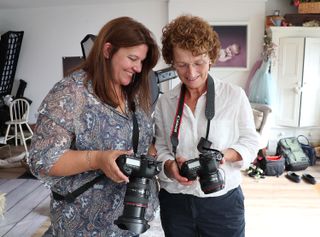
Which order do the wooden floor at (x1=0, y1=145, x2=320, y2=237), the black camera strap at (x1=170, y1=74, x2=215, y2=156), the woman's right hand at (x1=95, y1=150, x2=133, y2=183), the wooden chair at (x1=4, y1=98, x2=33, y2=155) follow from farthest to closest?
the wooden chair at (x1=4, y1=98, x2=33, y2=155) → the wooden floor at (x1=0, y1=145, x2=320, y2=237) → the black camera strap at (x1=170, y1=74, x2=215, y2=156) → the woman's right hand at (x1=95, y1=150, x2=133, y2=183)

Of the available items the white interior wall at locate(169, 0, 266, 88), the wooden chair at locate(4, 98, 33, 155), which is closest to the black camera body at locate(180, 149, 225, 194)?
the white interior wall at locate(169, 0, 266, 88)

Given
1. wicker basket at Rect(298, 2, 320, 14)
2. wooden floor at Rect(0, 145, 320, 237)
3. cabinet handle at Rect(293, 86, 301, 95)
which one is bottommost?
wooden floor at Rect(0, 145, 320, 237)

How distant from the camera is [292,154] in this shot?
12.1 ft

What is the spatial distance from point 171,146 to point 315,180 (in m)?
2.77

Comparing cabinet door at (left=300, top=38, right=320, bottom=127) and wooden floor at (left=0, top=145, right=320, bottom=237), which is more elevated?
cabinet door at (left=300, top=38, right=320, bottom=127)

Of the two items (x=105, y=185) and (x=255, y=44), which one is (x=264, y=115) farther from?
(x=105, y=185)

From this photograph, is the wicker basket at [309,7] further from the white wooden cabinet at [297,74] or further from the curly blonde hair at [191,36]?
the curly blonde hair at [191,36]

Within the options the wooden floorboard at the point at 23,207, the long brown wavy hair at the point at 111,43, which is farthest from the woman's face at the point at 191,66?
the wooden floorboard at the point at 23,207

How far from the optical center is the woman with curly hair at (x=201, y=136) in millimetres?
1003

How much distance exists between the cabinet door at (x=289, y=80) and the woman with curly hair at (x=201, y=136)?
3.14 m

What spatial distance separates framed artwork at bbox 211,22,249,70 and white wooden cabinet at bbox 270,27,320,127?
46 centimetres

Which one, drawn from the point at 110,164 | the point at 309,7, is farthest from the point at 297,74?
the point at 110,164

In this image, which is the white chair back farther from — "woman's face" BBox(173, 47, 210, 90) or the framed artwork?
"woman's face" BBox(173, 47, 210, 90)

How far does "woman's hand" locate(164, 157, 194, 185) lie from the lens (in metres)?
0.98
